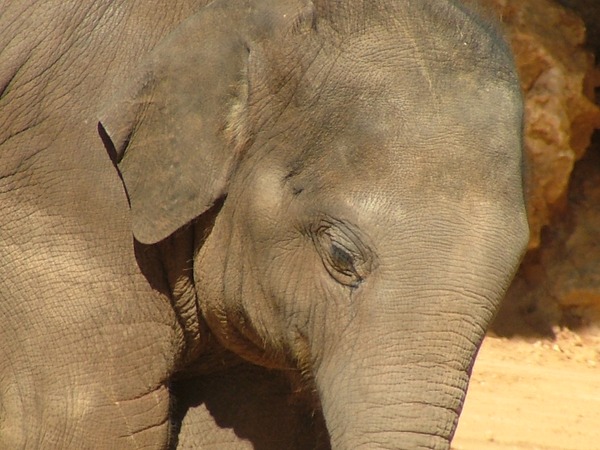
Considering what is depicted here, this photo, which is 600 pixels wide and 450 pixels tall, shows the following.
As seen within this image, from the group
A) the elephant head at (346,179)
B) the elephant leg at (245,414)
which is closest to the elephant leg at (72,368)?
the elephant head at (346,179)

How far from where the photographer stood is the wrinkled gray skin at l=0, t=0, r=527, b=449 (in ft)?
10.7

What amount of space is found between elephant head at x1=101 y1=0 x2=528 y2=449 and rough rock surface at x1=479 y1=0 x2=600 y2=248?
5171mm

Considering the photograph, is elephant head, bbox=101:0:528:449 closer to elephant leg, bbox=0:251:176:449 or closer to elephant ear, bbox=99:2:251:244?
elephant ear, bbox=99:2:251:244

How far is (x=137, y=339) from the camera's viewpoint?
143 inches

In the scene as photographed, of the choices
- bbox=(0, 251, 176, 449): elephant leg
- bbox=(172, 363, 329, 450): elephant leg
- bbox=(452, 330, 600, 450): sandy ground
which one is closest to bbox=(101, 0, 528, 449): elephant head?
bbox=(0, 251, 176, 449): elephant leg

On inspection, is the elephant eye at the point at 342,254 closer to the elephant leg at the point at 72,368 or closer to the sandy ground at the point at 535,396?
the elephant leg at the point at 72,368

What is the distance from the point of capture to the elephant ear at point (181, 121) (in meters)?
3.48

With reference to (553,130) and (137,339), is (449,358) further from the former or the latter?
(553,130)

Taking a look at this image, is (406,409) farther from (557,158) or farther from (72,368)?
(557,158)

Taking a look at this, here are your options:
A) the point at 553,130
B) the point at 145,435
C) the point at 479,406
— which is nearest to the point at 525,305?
the point at 553,130

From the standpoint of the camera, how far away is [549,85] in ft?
28.7

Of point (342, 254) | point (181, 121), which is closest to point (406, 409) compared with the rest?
point (342, 254)

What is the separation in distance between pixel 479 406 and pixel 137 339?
3662mm

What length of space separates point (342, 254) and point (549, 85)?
224 inches
